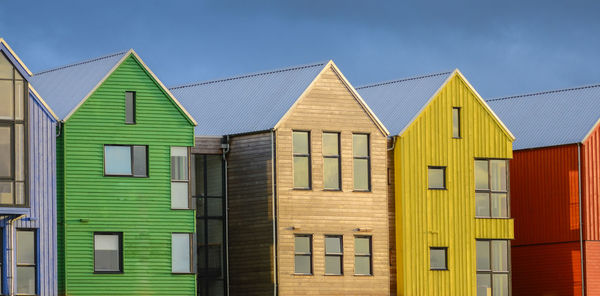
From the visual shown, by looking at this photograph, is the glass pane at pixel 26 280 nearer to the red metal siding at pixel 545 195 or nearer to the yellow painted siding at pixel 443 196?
the yellow painted siding at pixel 443 196

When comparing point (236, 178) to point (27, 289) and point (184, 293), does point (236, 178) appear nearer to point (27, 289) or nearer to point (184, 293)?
point (184, 293)

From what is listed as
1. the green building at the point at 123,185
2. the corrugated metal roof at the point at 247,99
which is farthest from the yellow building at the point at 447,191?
the green building at the point at 123,185

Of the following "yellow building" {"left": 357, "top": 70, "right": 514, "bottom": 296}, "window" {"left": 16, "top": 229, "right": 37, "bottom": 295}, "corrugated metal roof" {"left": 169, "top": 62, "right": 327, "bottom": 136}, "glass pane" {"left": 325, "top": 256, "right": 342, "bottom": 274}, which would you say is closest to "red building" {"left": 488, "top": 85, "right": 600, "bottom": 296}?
"yellow building" {"left": 357, "top": 70, "right": 514, "bottom": 296}

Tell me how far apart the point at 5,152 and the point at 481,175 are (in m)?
25.3

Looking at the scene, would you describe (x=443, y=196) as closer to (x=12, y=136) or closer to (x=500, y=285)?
(x=500, y=285)

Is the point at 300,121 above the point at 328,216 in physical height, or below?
above

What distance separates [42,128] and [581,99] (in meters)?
31.6

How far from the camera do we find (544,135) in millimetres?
81188

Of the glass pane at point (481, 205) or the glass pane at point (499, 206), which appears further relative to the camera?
the glass pane at point (499, 206)

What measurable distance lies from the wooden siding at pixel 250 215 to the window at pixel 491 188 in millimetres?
11803

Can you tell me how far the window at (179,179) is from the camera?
68750 mm

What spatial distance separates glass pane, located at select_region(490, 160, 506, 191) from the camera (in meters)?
76.6

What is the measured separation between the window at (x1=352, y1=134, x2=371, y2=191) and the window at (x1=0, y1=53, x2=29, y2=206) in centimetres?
1679

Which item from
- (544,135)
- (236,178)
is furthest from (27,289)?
(544,135)
